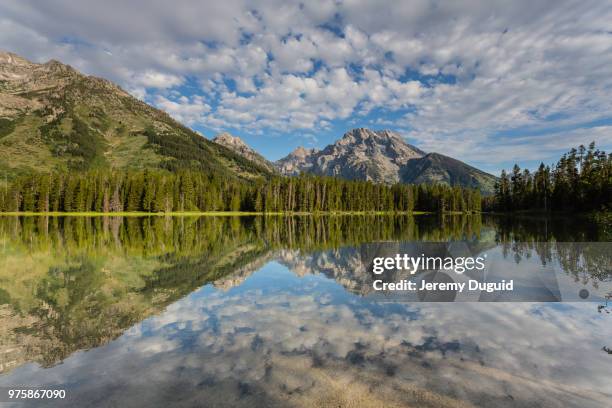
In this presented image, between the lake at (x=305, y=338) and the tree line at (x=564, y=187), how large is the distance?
253 feet

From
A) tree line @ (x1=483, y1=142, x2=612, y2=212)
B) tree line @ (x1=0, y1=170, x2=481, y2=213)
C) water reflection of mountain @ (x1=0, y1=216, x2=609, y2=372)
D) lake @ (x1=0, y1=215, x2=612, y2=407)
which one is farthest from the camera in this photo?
tree line @ (x1=0, y1=170, x2=481, y2=213)

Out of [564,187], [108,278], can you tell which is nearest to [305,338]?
[108,278]

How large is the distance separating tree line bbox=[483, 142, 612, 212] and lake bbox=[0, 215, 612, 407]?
7719 centimetres

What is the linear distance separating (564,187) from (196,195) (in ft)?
491

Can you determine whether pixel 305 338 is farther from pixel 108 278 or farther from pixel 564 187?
pixel 564 187

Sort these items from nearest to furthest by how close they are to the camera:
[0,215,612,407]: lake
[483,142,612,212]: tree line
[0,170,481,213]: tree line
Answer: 1. [0,215,612,407]: lake
2. [483,142,612,212]: tree line
3. [0,170,481,213]: tree line

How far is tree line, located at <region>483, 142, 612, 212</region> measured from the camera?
95.0 meters

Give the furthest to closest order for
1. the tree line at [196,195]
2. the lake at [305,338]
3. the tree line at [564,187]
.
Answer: the tree line at [196,195]
the tree line at [564,187]
the lake at [305,338]

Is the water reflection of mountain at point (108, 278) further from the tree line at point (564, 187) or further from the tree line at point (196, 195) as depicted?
the tree line at point (196, 195)

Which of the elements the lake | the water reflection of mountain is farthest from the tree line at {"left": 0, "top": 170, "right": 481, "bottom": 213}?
the lake

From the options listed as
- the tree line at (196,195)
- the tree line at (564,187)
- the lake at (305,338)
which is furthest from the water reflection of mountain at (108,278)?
the tree line at (196,195)

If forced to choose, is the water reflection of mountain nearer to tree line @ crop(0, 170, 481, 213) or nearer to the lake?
the lake

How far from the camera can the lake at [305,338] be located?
24.8 ft

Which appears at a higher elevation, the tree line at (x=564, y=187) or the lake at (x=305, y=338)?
the tree line at (x=564, y=187)
